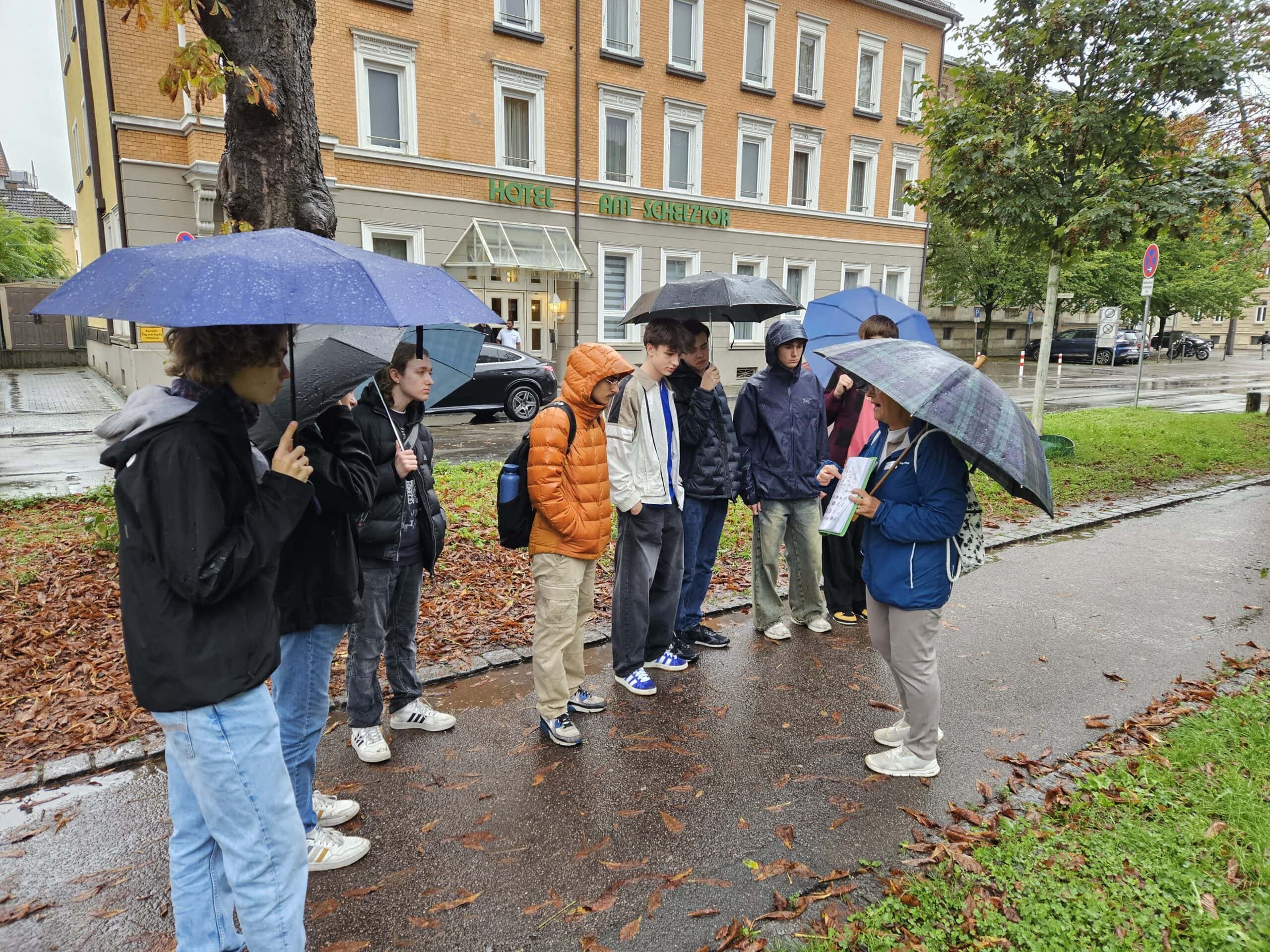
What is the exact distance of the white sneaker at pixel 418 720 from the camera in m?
3.95

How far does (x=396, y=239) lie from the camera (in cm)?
2012

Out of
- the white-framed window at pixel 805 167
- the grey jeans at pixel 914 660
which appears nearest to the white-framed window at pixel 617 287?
the white-framed window at pixel 805 167

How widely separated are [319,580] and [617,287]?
22.3 m

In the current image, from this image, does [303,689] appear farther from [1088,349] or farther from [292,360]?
[1088,349]

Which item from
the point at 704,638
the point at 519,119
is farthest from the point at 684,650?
the point at 519,119

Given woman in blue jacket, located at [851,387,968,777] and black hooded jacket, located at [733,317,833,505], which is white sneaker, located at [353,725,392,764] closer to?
woman in blue jacket, located at [851,387,968,777]

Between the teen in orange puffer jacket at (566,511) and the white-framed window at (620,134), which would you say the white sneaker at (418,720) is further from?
the white-framed window at (620,134)

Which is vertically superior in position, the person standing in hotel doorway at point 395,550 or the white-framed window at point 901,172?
the white-framed window at point 901,172

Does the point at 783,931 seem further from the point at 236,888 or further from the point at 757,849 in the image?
the point at 236,888

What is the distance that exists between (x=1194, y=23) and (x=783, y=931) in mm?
11478

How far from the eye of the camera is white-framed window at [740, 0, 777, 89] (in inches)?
968

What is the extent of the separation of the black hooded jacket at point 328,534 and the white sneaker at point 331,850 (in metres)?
0.92

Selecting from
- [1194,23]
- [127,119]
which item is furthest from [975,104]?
[127,119]

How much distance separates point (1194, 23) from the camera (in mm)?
9336
